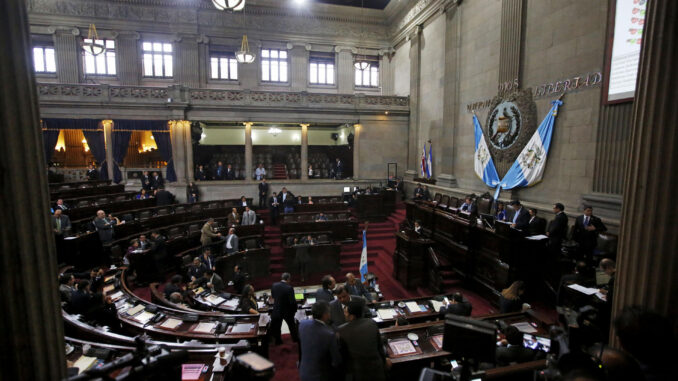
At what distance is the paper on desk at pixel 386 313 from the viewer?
5.14 meters

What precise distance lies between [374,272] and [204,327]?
636cm

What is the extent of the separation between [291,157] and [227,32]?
7.81 m

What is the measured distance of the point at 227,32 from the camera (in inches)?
688

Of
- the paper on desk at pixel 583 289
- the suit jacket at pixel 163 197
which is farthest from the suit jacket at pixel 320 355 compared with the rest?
the suit jacket at pixel 163 197

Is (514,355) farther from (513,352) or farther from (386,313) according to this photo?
(386,313)

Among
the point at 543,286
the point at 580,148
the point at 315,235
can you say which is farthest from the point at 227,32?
the point at 543,286

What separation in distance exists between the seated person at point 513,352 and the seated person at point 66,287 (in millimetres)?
6240

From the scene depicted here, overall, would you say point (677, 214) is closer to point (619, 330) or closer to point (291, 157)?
point (619, 330)

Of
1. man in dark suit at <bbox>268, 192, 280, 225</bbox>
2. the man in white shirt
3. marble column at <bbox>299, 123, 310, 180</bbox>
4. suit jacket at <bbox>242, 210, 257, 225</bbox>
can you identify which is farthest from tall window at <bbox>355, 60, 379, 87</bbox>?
the man in white shirt

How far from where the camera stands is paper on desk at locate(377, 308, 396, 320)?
5141mm

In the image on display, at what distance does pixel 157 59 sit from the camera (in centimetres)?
1703

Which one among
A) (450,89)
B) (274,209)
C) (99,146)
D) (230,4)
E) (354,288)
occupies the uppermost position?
(230,4)

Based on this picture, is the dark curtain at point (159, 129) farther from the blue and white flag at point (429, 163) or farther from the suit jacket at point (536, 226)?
the suit jacket at point (536, 226)

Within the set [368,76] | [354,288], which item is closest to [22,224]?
[354,288]
